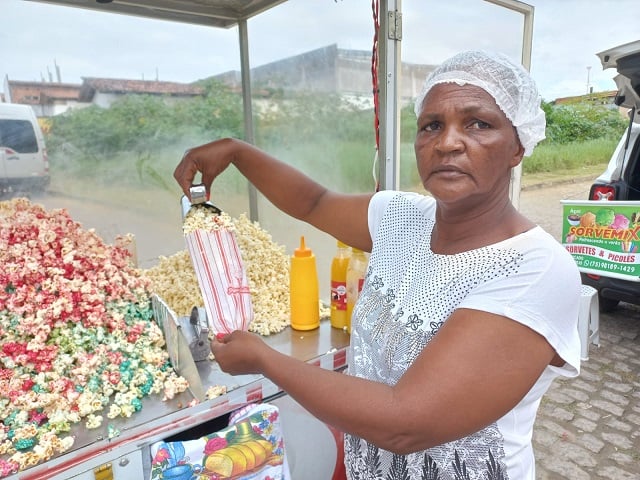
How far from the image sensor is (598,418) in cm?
295

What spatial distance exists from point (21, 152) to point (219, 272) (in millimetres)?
1118

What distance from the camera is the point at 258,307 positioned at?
190 cm

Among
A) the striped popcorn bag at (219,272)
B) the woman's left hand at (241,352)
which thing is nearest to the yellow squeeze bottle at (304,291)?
the striped popcorn bag at (219,272)

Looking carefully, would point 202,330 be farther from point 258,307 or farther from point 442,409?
point 442,409

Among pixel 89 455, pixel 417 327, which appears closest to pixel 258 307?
pixel 89 455

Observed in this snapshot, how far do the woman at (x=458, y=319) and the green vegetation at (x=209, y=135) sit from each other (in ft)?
3.36

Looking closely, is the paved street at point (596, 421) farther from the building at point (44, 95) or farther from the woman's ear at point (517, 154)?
the building at point (44, 95)

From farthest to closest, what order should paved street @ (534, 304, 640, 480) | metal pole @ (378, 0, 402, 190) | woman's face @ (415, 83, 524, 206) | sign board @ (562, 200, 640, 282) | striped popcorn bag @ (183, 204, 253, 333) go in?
sign board @ (562, 200, 640, 282), paved street @ (534, 304, 640, 480), metal pole @ (378, 0, 402, 190), striped popcorn bag @ (183, 204, 253, 333), woman's face @ (415, 83, 524, 206)

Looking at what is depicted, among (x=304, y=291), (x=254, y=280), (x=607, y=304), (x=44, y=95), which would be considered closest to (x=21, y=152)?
(x=44, y=95)

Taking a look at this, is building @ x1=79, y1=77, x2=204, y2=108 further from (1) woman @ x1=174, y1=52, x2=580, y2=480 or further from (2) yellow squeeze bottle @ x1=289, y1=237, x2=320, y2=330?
(1) woman @ x1=174, y1=52, x2=580, y2=480

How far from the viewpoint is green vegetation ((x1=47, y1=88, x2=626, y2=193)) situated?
6.58ft

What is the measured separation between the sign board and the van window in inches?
149

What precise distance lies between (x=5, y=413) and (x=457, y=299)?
119 centimetres

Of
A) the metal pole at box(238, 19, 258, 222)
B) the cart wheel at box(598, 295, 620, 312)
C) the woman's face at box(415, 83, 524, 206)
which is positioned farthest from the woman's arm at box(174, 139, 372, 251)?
the cart wheel at box(598, 295, 620, 312)
